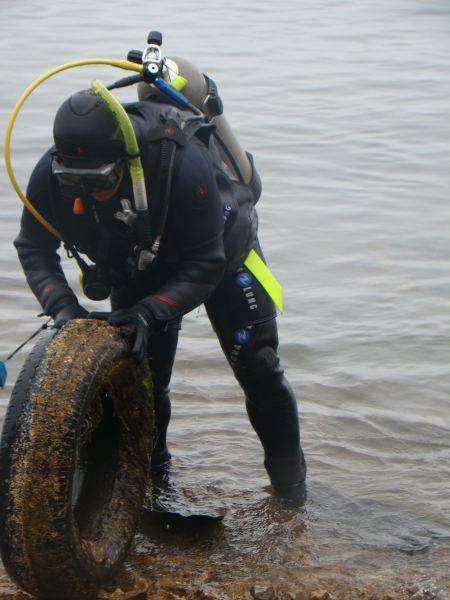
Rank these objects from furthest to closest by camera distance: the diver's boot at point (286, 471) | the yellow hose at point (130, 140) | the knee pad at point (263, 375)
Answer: the diver's boot at point (286, 471) < the knee pad at point (263, 375) < the yellow hose at point (130, 140)

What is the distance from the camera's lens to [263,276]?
401cm

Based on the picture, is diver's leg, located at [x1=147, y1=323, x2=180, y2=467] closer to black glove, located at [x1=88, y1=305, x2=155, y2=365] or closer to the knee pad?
the knee pad

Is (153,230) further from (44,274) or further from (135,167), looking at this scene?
(44,274)

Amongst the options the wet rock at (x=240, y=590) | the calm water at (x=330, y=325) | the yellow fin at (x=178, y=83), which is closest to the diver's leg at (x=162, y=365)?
the calm water at (x=330, y=325)

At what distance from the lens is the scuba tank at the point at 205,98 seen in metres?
3.89

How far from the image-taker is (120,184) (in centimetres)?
336

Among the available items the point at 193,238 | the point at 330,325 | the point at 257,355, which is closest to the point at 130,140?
the point at 193,238

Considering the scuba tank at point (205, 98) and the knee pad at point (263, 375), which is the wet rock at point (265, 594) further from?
the scuba tank at point (205, 98)

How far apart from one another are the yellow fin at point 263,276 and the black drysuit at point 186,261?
0.03 metres

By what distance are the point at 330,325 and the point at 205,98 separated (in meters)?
3.26

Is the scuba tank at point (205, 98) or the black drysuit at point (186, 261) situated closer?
the black drysuit at point (186, 261)

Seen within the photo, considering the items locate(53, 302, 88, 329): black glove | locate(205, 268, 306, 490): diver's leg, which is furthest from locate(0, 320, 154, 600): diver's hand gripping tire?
locate(205, 268, 306, 490): diver's leg

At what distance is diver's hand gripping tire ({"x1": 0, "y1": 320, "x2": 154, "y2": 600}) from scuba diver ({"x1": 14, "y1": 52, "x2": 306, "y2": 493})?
22 centimetres

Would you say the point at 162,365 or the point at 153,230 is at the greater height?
the point at 153,230
